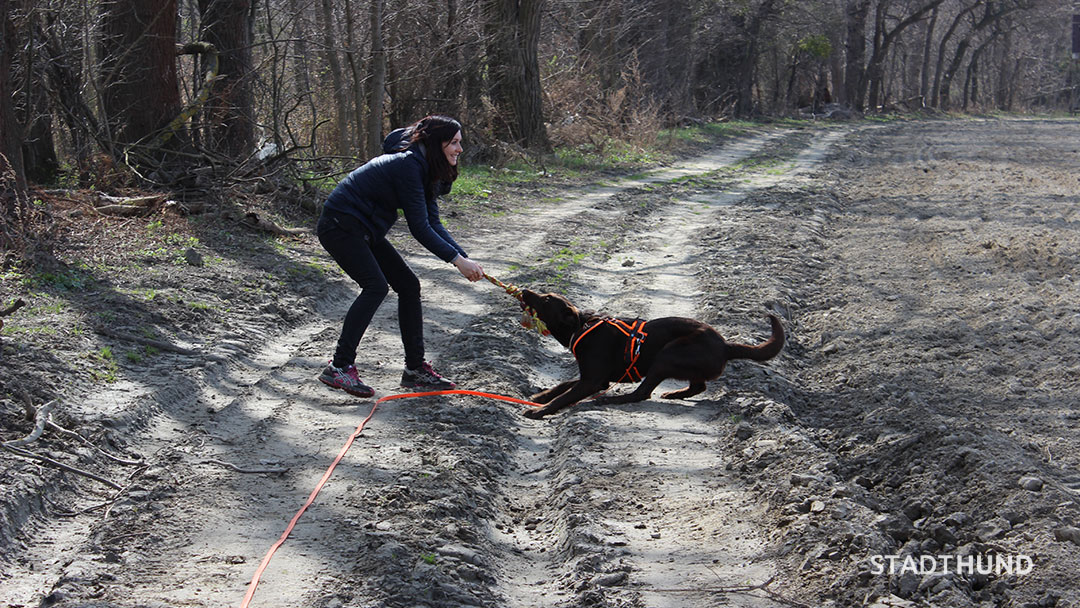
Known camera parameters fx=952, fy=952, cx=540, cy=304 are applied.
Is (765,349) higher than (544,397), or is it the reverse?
(765,349)

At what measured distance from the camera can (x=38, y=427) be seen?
511 cm

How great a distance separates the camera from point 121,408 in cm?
577

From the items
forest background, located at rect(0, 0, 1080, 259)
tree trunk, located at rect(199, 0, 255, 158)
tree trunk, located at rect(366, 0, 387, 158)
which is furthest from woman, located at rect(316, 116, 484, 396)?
tree trunk, located at rect(366, 0, 387, 158)

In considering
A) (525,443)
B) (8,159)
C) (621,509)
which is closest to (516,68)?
(8,159)

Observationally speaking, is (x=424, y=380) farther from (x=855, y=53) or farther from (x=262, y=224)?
(x=855, y=53)

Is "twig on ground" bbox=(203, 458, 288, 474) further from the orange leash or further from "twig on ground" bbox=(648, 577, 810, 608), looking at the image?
"twig on ground" bbox=(648, 577, 810, 608)

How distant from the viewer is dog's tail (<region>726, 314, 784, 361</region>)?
21.3 ft

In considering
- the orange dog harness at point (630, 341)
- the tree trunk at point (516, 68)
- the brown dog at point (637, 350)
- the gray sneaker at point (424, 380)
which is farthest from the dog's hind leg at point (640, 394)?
the tree trunk at point (516, 68)

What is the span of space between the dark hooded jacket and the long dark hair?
48mm

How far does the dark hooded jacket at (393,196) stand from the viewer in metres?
6.21

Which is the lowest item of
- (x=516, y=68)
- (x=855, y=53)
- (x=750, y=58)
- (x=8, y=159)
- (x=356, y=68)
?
(x=8, y=159)

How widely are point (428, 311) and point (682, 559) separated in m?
4.99

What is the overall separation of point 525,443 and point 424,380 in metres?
1.06

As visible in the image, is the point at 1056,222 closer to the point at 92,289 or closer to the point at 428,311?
the point at 428,311
